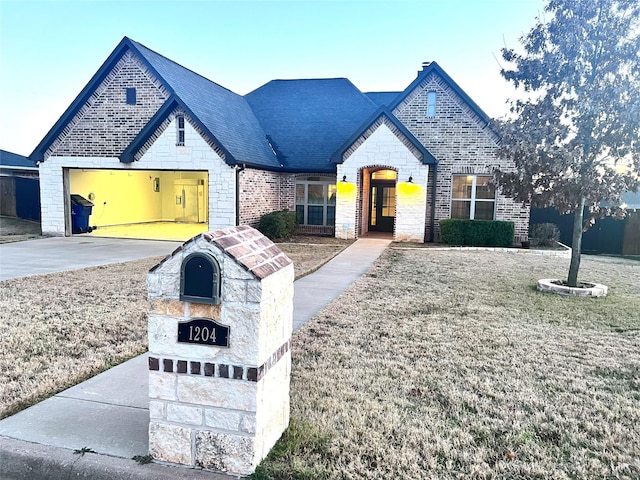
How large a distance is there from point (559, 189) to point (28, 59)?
23.6 meters

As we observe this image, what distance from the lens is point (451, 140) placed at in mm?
16297

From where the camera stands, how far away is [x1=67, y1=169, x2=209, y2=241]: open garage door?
18.3m

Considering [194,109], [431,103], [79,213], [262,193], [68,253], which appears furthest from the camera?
[79,213]

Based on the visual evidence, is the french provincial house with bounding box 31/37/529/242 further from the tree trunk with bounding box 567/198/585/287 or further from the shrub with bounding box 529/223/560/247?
the tree trunk with bounding box 567/198/585/287

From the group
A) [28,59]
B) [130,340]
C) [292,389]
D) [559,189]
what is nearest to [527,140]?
[559,189]

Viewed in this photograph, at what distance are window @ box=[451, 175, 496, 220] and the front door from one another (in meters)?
3.40

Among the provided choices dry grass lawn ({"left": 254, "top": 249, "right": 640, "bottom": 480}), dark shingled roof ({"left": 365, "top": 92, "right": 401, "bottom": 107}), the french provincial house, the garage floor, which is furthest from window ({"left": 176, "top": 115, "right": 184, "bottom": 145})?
dark shingled roof ({"left": 365, "top": 92, "right": 401, "bottom": 107})

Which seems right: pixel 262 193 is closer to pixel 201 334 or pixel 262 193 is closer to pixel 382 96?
pixel 382 96

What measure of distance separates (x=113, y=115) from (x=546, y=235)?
1639cm

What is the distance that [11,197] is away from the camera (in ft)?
71.8

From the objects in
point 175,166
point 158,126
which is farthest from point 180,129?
point 175,166

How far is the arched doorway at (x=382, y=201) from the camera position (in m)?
19.2

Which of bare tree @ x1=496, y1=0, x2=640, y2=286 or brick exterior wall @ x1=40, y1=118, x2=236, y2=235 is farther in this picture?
brick exterior wall @ x1=40, y1=118, x2=236, y2=235

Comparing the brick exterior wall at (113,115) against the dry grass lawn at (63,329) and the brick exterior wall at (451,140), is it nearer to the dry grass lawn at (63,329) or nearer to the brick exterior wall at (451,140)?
the dry grass lawn at (63,329)
